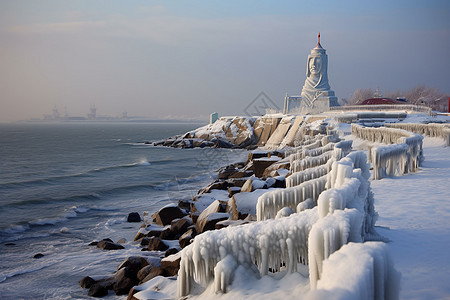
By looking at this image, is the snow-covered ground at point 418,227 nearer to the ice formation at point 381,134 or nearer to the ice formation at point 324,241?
the ice formation at point 324,241

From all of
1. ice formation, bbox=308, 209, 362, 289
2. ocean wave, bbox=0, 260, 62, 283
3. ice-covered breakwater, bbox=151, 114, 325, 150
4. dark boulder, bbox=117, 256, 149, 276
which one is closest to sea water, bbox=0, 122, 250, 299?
ocean wave, bbox=0, 260, 62, 283

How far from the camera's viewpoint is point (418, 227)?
841 centimetres

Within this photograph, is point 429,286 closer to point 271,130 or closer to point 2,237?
point 2,237

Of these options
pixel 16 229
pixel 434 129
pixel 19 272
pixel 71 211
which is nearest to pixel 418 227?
pixel 19 272

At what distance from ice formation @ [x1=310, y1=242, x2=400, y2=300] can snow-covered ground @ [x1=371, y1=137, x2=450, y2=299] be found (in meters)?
1.49

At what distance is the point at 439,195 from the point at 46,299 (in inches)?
452

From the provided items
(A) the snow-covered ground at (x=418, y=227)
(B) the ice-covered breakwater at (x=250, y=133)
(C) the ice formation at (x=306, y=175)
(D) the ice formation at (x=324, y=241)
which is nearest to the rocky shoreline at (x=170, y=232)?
(C) the ice formation at (x=306, y=175)

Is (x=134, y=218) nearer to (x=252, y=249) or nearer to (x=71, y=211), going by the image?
(x=71, y=211)

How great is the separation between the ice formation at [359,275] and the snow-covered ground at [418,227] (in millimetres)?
1488

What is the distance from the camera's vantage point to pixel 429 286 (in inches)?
219

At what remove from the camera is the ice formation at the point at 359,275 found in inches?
144

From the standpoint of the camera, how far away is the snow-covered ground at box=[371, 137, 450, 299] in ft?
18.7

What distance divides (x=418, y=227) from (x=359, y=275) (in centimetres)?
544

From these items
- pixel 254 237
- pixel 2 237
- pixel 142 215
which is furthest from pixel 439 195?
pixel 2 237
